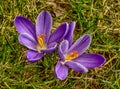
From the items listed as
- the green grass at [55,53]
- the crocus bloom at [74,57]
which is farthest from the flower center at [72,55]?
the green grass at [55,53]

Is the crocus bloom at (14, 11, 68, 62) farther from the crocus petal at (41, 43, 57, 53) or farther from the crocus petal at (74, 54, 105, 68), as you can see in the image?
the crocus petal at (74, 54, 105, 68)

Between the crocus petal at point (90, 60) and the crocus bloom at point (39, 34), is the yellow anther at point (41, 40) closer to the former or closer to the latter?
the crocus bloom at point (39, 34)

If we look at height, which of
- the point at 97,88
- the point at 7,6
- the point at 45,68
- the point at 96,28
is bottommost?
the point at 97,88

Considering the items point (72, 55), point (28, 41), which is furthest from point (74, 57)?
point (28, 41)

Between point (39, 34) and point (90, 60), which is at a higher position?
point (39, 34)

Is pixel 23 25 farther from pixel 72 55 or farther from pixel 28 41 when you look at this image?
pixel 72 55

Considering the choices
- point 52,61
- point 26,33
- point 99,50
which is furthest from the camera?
point 99,50

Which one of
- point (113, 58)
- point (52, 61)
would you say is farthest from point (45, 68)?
point (113, 58)

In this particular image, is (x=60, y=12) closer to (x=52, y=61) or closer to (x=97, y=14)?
(x=97, y=14)
